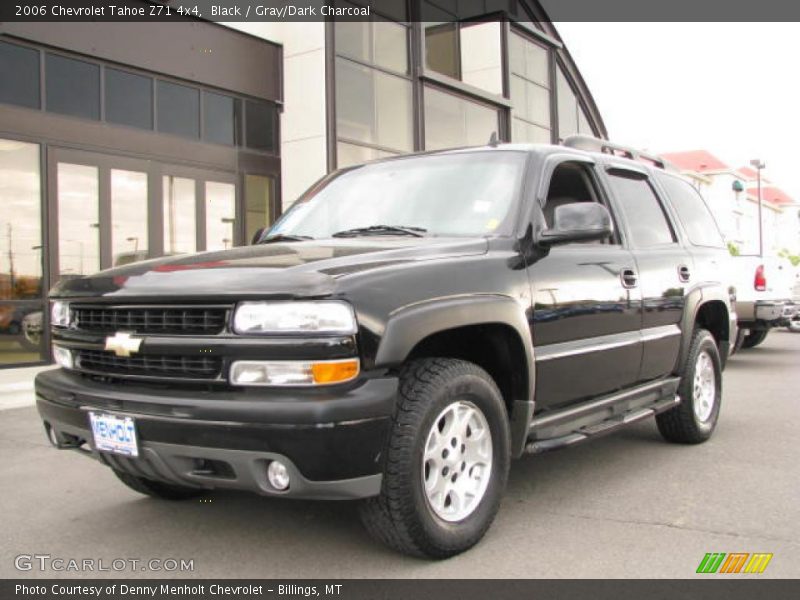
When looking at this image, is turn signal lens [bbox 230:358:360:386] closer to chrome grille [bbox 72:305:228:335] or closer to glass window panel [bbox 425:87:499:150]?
chrome grille [bbox 72:305:228:335]

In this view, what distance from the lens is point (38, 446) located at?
20.0ft

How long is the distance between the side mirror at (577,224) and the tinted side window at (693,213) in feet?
6.56

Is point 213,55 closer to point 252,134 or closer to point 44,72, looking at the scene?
point 252,134

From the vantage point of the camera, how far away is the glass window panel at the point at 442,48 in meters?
18.0

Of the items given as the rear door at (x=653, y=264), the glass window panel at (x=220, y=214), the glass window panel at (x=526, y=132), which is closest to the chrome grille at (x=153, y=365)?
the rear door at (x=653, y=264)

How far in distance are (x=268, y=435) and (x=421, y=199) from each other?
6.13 ft

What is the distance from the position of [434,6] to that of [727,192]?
2513 inches

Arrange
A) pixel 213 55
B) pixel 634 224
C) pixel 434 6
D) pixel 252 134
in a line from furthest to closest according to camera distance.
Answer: pixel 434 6 < pixel 252 134 < pixel 213 55 < pixel 634 224

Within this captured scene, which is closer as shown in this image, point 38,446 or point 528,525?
point 528,525

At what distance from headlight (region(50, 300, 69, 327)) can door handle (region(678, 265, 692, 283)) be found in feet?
12.4

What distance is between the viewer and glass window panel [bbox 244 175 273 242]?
1445 centimetres

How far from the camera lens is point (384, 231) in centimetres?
408

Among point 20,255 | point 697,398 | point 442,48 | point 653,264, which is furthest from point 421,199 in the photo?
point 442,48

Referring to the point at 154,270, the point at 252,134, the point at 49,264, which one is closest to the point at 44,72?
the point at 49,264
